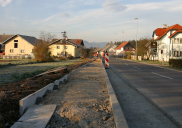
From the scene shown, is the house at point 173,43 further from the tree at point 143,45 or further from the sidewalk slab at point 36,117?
the sidewalk slab at point 36,117

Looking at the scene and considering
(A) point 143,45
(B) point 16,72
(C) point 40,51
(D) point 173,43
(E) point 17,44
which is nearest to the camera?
(B) point 16,72

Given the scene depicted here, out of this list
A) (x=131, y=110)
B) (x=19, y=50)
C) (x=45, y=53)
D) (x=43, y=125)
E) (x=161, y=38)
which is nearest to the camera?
(x=43, y=125)

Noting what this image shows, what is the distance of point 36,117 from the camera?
12.5ft

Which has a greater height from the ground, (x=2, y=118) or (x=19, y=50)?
(x=19, y=50)

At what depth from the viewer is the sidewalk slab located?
3.42 metres

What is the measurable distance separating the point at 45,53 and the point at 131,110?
2936 cm

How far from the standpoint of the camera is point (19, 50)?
56688mm

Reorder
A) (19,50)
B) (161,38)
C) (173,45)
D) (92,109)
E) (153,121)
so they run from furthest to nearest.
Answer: (19,50)
(161,38)
(173,45)
(92,109)
(153,121)

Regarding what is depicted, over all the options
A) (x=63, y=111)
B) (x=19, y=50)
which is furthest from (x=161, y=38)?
(x=63, y=111)

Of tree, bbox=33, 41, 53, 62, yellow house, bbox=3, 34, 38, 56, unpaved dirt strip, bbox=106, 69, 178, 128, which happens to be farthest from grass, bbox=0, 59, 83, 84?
yellow house, bbox=3, 34, 38, 56

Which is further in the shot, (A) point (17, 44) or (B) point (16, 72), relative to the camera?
(A) point (17, 44)

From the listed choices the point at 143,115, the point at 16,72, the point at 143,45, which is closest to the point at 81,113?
the point at 143,115

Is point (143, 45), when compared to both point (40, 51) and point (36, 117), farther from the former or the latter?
point (36, 117)

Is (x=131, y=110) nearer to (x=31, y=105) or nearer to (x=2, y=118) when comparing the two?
(x=31, y=105)
